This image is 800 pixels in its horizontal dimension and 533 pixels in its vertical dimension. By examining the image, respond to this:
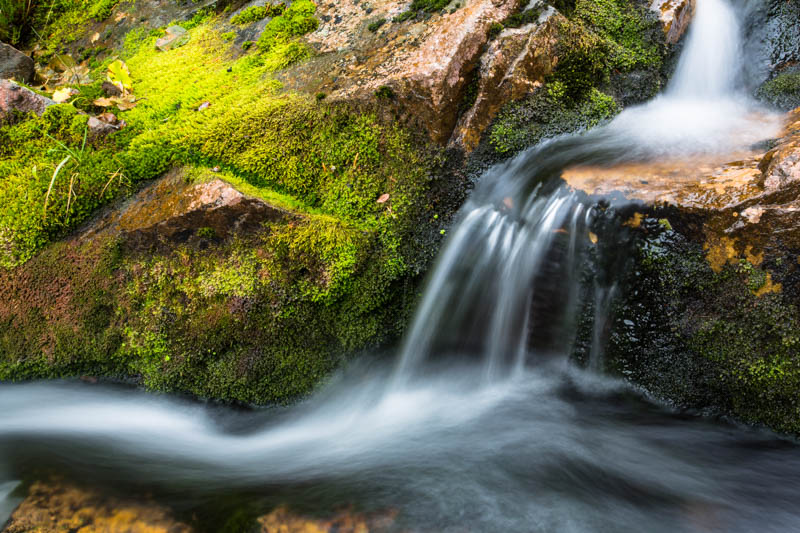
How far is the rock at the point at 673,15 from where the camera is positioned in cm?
447

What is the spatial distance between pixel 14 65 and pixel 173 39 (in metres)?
1.66

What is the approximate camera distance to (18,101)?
4.07m

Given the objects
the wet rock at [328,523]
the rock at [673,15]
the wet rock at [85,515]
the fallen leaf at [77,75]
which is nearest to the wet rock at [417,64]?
the rock at [673,15]

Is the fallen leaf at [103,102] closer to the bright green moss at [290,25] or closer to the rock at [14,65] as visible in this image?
the rock at [14,65]

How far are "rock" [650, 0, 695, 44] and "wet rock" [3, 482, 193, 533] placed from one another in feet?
18.4

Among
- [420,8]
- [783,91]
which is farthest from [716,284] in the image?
[420,8]

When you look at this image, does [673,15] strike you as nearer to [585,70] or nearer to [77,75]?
[585,70]

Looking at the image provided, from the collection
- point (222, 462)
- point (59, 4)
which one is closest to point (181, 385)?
point (222, 462)

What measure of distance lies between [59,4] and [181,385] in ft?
19.8

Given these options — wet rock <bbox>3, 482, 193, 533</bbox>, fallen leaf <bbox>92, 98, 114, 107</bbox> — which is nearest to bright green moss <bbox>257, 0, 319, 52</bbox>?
fallen leaf <bbox>92, 98, 114, 107</bbox>

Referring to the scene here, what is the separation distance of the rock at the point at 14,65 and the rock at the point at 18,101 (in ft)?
3.37

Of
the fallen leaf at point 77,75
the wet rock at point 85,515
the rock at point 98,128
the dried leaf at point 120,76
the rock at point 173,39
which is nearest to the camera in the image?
the wet rock at point 85,515

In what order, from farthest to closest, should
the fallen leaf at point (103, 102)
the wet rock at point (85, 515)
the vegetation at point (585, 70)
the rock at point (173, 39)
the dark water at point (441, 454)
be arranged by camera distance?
the rock at point (173, 39) → the fallen leaf at point (103, 102) → the vegetation at point (585, 70) → the dark water at point (441, 454) → the wet rock at point (85, 515)

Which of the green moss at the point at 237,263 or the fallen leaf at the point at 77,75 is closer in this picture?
the green moss at the point at 237,263
